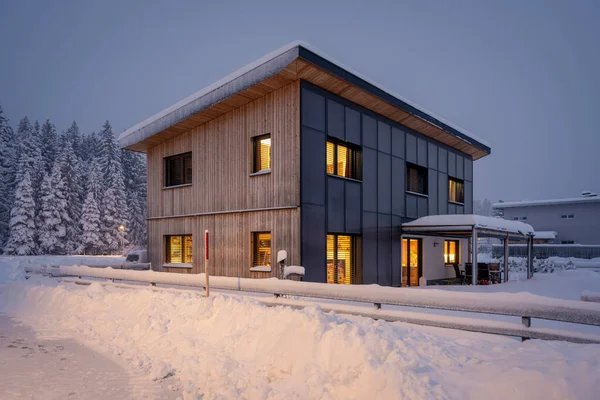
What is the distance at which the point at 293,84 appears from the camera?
14.0m

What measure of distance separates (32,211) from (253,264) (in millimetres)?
37289

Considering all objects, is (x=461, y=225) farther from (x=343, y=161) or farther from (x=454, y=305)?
(x=454, y=305)

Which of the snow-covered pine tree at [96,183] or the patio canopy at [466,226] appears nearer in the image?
the patio canopy at [466,226]

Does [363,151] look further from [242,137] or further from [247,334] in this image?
[247,334]

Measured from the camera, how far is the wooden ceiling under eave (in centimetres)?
1361

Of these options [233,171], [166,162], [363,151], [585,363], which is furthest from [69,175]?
[585,363]

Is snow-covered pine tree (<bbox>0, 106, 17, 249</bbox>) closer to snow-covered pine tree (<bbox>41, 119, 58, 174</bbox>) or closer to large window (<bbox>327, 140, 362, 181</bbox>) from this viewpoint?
snow-covered pine tree (<bbox>41, 119, 58, 174</bbox>)

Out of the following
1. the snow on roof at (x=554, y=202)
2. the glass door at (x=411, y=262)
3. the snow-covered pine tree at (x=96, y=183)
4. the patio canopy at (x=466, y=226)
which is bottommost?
the glass door at (x=411, y=262)

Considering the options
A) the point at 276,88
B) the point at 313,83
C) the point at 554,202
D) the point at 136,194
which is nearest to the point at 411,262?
the point at 313,83

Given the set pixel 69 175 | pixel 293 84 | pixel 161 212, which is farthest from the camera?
pixel 69 175

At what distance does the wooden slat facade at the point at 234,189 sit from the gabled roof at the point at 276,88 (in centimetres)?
50

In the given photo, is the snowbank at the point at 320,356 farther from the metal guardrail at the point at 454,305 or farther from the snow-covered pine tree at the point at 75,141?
the snow-covered pine tree at the point at 75,141

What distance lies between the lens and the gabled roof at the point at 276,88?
1325cm

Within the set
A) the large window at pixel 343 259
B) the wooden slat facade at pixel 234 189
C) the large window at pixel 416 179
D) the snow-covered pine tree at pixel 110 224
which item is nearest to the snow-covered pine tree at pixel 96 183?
the snow-covered pine tree at pixel 110 224
